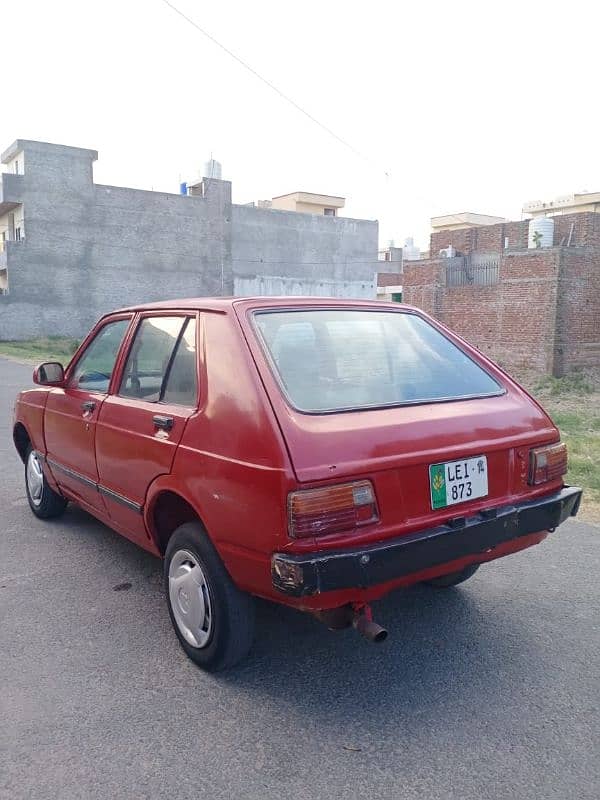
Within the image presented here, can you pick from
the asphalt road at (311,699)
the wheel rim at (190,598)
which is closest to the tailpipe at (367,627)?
the asphalt road at (311,699)

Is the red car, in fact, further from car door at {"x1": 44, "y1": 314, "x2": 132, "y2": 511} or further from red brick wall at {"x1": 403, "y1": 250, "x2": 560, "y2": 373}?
red brick wall at {"x1": 403, "y1": 250, "x2": 560, "y2": 373}

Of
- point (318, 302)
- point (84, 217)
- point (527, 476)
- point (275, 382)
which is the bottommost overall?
point (527, 476)

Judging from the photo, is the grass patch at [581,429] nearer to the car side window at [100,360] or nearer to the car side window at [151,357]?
the car side window at [151,357]

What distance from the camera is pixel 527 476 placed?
3338mm

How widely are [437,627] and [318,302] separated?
1.81 meters

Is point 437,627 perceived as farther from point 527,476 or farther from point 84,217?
point 84,217

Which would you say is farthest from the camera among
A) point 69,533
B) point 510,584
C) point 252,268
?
point 252,268

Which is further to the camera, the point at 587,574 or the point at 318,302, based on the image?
the point at 587,574

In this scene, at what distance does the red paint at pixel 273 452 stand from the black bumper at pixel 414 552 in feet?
0.15

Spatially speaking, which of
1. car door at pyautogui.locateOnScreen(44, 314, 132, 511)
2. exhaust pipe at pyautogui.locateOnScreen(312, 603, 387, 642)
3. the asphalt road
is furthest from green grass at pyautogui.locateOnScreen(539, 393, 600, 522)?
car door at pyautogui.locateOnScreen(44, 314, 132, 511)

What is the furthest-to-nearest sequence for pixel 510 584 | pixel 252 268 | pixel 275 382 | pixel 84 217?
pixel 252 268, pixel 84 217, pixel 510 584, pixel 275 382

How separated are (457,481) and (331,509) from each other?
0.68 meters

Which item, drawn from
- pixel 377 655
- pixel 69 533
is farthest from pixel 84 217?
pixel 377 655

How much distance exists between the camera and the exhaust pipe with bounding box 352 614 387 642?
2770 mm
